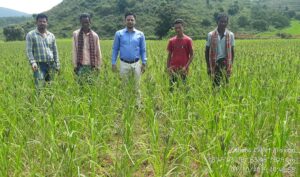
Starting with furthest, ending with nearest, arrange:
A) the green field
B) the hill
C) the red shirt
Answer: the hill < the red shirt < the green field

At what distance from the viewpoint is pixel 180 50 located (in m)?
5.50

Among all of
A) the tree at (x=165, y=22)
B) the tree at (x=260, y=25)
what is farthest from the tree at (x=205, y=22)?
the tree at (x=260, y=25)

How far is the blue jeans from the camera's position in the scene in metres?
5.21

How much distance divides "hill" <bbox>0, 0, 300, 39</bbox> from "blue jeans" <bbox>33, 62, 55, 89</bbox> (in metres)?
38.0

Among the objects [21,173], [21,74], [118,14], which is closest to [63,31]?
[118,14]

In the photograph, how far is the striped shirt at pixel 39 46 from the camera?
5.27 metres

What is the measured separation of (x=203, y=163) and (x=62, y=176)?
110 centimetres

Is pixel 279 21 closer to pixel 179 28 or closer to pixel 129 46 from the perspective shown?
pixel 179 28

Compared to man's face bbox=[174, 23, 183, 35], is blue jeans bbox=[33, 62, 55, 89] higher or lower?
lower

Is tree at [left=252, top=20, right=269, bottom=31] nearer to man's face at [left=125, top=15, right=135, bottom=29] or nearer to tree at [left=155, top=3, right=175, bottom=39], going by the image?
tree at [left=155, top=3, right=175, bottom=39]

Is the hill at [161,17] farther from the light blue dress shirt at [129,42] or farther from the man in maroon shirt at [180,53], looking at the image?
the light blue dress shirt at [129,42]

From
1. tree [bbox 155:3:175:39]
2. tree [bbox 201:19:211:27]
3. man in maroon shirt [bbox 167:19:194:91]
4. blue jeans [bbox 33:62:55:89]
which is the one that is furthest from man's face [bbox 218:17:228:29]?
tree [bbox 201:19:211:27]

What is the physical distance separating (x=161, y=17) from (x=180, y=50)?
137 ft

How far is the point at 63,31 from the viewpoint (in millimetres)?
56750
